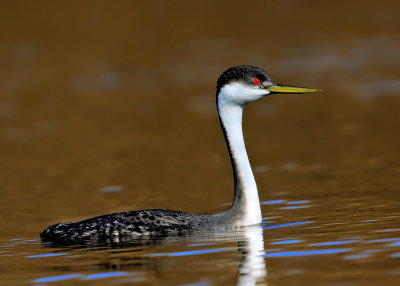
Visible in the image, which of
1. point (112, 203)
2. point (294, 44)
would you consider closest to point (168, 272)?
point (112, 203)

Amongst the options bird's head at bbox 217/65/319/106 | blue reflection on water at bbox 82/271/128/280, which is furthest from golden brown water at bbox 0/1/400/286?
bird's head at bbox 217/65/319/106

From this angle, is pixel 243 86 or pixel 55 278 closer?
pixel 55 278

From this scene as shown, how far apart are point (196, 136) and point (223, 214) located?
11793mm

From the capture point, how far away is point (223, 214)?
43.4 ft

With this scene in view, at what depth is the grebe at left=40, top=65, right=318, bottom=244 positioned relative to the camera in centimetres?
1289

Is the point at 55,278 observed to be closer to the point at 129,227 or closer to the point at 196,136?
the point at 129,227

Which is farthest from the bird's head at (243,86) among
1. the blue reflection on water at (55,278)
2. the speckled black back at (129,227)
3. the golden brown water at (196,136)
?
the blue reflection on water at (55,278)

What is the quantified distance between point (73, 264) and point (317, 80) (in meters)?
22.2

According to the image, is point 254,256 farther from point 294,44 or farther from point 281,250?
point 294,44

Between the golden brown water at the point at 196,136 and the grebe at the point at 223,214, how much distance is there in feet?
1.22

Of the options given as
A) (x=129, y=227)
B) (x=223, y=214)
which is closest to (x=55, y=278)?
(x=129, y=227)

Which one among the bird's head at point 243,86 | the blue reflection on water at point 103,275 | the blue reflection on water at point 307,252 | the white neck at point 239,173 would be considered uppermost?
the bird's head at point 243,86

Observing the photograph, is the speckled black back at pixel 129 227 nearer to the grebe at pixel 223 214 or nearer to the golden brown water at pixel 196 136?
the grebe at pixel 223 214

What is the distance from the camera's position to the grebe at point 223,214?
1289 centimetres
